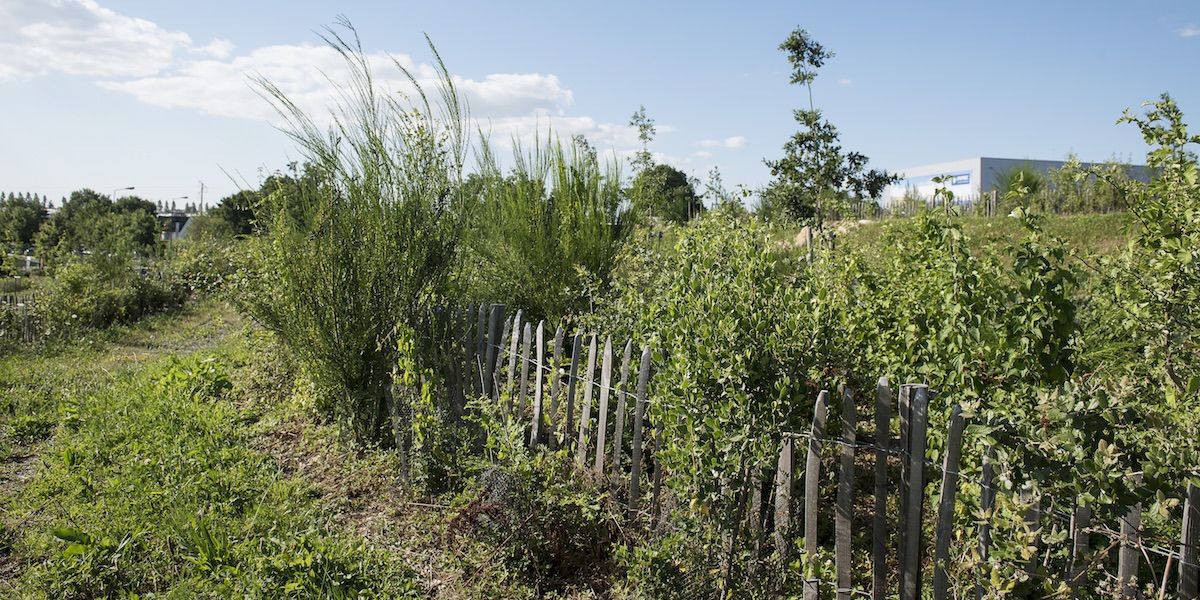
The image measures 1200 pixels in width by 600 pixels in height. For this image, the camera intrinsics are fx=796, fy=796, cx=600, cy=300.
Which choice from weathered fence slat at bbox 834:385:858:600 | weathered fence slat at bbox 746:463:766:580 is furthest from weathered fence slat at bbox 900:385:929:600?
weathered fence slat at bbox 746:463:766:580

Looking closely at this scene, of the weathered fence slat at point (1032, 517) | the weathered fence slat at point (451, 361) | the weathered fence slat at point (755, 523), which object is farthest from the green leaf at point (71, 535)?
the weathered fence slat at point (1032, 517)

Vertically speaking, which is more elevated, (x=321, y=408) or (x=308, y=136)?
(x=308, y=136)

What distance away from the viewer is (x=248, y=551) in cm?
355

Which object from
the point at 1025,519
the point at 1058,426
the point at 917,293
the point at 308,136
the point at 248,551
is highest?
the point at 308,136

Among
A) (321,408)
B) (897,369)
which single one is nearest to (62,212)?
(321,408)

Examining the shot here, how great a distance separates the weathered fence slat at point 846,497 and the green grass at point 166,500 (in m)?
1.74

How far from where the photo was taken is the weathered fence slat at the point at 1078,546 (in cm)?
208

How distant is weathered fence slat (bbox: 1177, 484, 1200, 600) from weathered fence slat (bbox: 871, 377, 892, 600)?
0.76 metres

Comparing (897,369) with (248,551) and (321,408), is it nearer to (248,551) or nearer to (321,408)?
(248,551)

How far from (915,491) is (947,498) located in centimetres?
10

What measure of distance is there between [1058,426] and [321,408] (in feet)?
15.7

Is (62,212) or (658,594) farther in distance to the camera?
(62,212)

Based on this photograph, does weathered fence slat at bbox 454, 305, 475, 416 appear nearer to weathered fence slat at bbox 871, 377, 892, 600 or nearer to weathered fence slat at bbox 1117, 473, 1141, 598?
weathered fence slat at bbox 871, 377, 892, 600

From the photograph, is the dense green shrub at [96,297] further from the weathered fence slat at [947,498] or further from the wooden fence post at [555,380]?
the weathered fence slat at [947,498]
